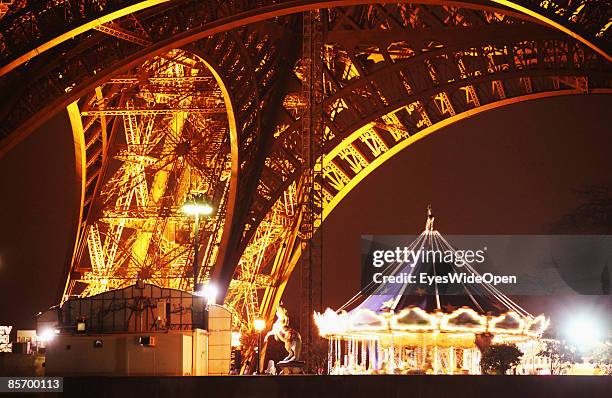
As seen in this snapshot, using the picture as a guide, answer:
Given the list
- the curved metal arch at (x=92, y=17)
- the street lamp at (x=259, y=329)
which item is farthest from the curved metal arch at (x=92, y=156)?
the curved metal arch at (x=92, y=17)

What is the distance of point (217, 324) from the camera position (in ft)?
108

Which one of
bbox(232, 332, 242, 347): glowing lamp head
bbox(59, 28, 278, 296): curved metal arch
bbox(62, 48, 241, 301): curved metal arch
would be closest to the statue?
bbox(59, 28, 278, 296): curved metal arch

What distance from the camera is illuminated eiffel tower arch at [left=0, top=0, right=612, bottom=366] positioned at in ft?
142

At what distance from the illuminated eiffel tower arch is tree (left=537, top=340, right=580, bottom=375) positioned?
28.1ft

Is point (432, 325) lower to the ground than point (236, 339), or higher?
lower

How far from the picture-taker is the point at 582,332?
44.8 meters

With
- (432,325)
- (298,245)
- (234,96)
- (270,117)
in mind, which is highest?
(270,117)

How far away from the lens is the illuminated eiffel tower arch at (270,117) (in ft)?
142

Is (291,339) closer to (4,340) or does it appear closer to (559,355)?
(559,355)

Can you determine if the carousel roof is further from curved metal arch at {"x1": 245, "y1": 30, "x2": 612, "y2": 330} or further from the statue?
curved metal arch at {"x1": 245, "y1": 30, "x2": 612, "y2": 330}

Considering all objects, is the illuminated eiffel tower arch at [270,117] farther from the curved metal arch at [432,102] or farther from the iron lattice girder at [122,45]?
the iron lattice girder at [122,45]

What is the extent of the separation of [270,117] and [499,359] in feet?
47.1

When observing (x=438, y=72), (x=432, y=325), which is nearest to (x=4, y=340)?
(x=432, y=325)

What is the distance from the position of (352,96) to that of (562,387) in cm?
2551
